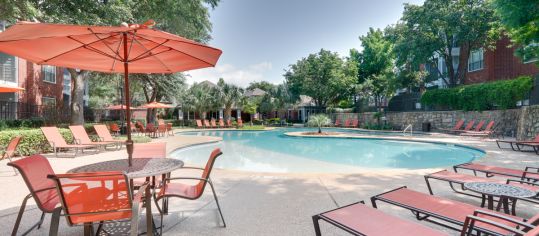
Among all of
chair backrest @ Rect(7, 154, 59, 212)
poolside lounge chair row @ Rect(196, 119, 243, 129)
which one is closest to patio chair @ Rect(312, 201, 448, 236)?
chair backrest @ Rect(7, 154, 59, 212)

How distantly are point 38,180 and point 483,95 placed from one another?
64.8 feet

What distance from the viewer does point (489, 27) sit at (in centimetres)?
1722

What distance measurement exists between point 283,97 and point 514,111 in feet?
72.0

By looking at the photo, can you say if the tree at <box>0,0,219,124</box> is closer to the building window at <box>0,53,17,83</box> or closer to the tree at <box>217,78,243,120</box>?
the building window at <box>0,53,17,83</box>

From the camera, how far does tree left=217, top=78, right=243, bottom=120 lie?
100ft

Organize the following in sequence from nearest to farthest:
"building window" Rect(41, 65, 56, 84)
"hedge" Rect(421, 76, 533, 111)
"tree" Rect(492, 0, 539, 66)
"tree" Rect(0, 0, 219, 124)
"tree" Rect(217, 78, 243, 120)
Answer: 1. "tree" Rect(492, 0, 539, 66)
2. "tree" Rect(0, 0, 219, 124)
3. "hedge" Rect(421, 76, 533, 111)
4. "building window" Rect(41, 65, 56, 84)
5. "tree" Rect(217, 78, 243, 120)

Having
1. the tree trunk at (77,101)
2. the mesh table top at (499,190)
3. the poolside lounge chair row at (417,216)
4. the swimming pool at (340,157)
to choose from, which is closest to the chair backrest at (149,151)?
the poolside lounge chair row at (417,216)

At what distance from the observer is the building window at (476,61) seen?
821 inches

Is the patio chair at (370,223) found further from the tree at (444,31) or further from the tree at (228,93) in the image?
the tree at (228,93)

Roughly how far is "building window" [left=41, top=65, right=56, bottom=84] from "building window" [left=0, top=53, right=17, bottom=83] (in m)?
2.48

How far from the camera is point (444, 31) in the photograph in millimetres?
18484

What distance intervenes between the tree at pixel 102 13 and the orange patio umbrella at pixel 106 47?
696cm

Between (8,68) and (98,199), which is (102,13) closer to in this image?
(8,68)

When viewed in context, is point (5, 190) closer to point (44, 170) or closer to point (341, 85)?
point (44, 170)
